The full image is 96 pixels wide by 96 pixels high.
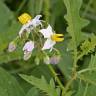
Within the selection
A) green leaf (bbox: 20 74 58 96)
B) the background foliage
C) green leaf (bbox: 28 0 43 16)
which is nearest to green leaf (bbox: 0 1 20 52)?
the background foliage

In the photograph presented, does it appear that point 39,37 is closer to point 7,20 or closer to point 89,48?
point 89,48

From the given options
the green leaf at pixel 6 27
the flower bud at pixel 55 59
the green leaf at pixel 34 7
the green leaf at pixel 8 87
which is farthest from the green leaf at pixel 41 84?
the green leaf at pixel 34 7

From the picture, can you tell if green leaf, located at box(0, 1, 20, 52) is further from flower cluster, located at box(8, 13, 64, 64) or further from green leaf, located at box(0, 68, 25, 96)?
flower cluster, located at box(8, 13, 64, 64)

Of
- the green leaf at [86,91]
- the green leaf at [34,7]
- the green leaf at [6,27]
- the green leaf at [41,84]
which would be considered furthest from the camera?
the green leaf at [34,7]

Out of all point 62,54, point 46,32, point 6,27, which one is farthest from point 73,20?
point 6,27

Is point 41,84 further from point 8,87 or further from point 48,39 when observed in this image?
point 8,87

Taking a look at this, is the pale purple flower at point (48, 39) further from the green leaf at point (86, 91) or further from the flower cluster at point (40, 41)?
the green leaf at point (86, 91)

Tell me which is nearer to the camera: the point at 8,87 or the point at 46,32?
the point at 46,32
